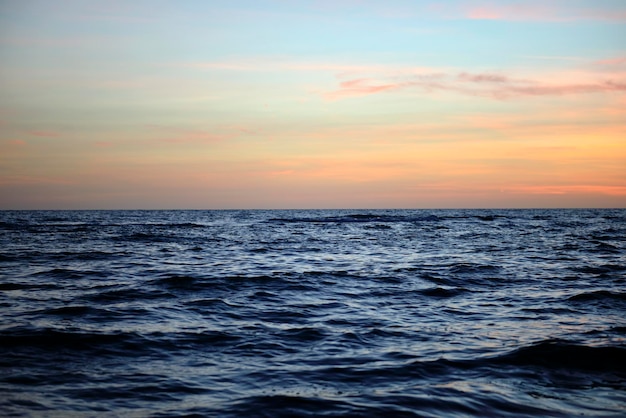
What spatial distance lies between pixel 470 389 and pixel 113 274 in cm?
1489

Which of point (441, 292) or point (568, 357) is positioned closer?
point (568, 357)

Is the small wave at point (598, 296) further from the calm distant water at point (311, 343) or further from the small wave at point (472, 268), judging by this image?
the small wave at point (472, 268)

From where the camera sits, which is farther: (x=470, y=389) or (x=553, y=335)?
(x=553, y=335)

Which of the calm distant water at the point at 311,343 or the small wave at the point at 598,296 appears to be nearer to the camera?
the calm distant water at the point at 311,343

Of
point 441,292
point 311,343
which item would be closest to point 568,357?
point 311,343

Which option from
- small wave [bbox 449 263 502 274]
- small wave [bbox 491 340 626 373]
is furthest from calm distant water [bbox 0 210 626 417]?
small wave [bbox 449 263 502 274]

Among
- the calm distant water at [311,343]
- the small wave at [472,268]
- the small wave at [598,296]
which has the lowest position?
the calm distant water at [311,343]

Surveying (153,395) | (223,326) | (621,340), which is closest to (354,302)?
(223,326)

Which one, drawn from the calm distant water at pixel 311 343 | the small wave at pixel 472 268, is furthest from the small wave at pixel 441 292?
the small wave at pixel 472 268

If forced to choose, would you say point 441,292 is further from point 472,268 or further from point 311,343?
A: point 311,343

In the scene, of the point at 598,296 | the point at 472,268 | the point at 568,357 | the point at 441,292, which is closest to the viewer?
the point at 568,357

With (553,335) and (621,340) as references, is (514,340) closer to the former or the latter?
(553,335)

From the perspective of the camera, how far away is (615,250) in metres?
28.3

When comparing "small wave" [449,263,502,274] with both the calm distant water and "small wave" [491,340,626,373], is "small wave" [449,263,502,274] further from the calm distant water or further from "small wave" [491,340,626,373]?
"small wave" [491,340,626,373]
